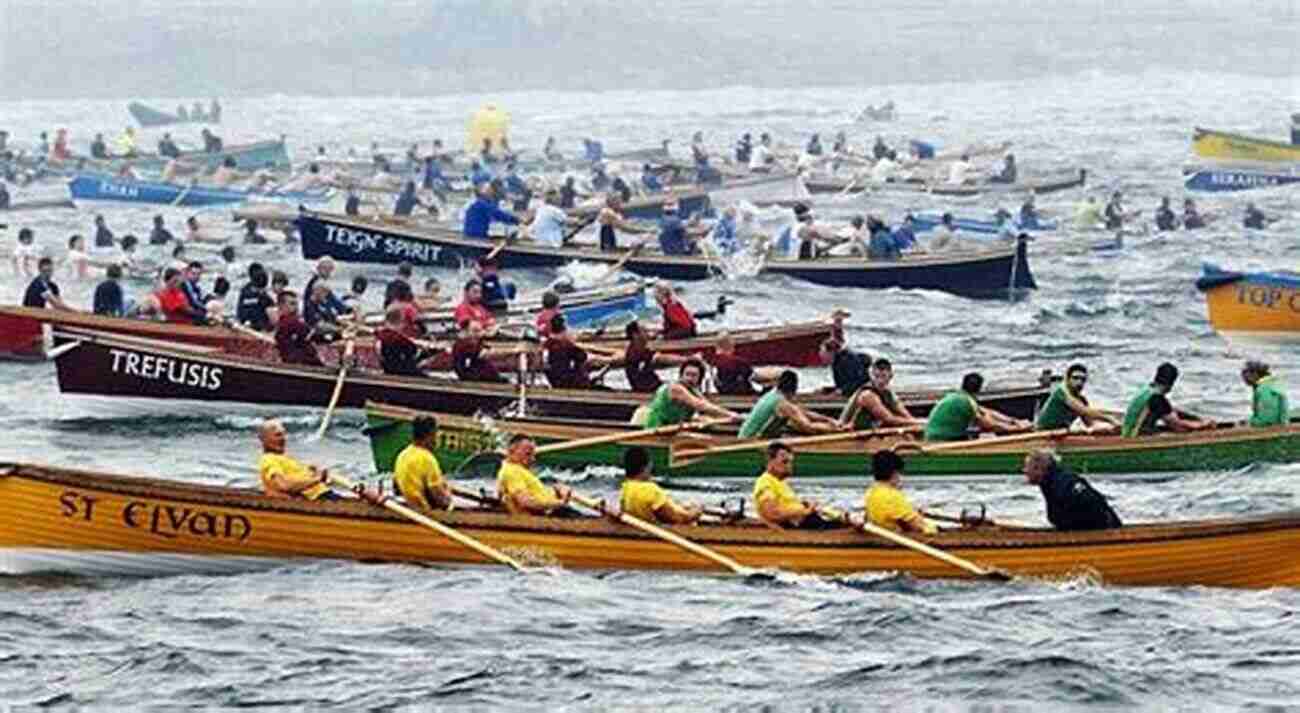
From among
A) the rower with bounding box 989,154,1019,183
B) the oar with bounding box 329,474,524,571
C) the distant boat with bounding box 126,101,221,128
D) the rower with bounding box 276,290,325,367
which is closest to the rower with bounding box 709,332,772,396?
the rower with bounding box 276,290,325,367

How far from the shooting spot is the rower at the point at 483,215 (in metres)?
54.6

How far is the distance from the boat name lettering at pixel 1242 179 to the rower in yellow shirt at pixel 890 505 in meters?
57.4

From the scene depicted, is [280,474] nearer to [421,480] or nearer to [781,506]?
[421,480]

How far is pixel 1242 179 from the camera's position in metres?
85.5

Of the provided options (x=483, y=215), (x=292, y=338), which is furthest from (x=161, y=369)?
(x=483, y=215)

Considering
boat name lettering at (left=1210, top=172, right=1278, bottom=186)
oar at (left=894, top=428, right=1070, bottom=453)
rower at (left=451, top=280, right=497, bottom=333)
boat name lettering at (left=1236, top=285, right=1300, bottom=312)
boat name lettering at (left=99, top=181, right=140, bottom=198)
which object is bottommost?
boat name lettering at (left=1210, top=172, right=1278, bottom=186)

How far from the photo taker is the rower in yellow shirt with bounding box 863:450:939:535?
28.1 m

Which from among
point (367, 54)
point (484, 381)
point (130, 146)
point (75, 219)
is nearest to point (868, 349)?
point (484, 381)

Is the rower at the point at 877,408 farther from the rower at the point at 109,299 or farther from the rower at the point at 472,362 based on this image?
the rower at the point at 109,299

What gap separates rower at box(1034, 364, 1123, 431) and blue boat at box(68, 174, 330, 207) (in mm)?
43266

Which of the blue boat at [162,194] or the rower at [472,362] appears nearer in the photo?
the rower at [472,362]

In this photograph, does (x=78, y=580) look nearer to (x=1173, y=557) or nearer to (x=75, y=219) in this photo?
(x=1173, y=557)

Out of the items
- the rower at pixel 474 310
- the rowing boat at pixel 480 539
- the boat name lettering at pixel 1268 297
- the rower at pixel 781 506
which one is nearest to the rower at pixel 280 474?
the rowing boat at pixel 480 539

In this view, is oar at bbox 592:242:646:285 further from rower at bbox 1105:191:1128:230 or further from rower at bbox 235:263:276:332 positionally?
rower at bbox 1105:191:1128:230
